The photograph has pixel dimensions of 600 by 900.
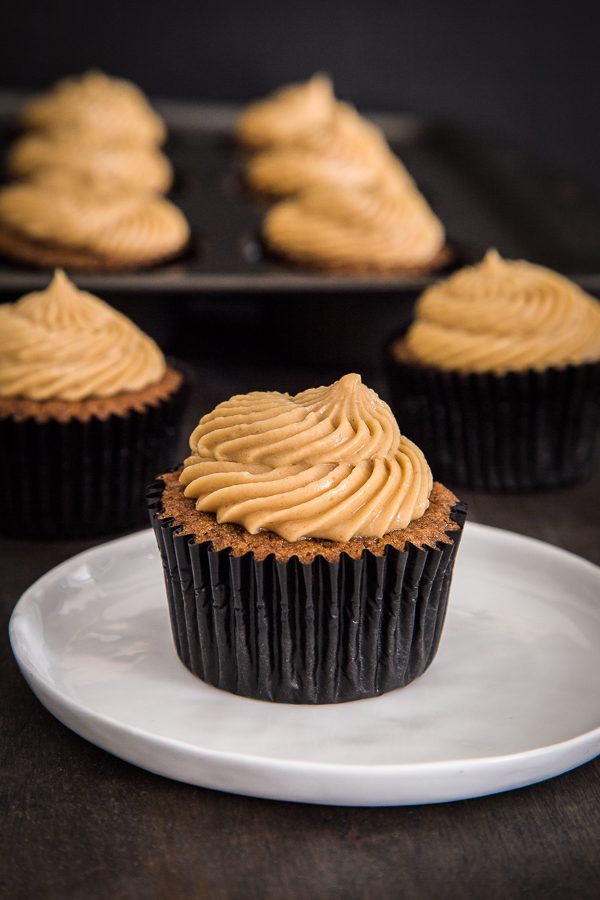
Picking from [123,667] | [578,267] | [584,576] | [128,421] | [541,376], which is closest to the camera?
[123,667]

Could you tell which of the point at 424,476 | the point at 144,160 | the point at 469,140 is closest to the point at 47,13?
the point at 144,160

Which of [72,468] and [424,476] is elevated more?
[424,476]

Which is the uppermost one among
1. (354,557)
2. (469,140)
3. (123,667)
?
(354,557)

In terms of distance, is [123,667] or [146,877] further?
[123,667]

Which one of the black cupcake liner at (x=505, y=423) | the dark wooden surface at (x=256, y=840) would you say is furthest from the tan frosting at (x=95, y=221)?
the dark wooden surface at (x=256, y=840)

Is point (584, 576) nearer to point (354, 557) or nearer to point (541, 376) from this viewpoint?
point (354, 557)

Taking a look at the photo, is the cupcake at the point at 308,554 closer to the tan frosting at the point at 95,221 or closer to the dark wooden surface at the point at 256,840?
the dark wooden surface at the point at 256,840

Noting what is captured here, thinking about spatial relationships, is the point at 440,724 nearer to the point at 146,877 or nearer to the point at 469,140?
the point at 146,877

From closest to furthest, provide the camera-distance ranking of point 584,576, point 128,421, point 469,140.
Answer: point 584,576
point 128,421
point 469,140
